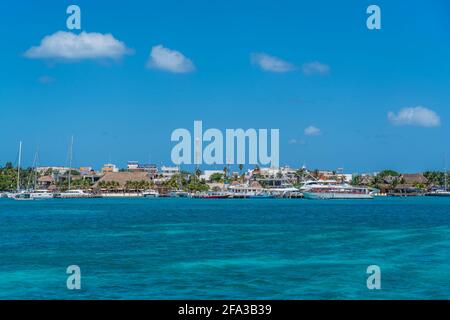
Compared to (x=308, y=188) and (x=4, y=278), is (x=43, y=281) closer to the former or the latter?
(x=4, y=278)

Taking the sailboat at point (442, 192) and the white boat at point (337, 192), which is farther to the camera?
the sailboat at point (442, 192)

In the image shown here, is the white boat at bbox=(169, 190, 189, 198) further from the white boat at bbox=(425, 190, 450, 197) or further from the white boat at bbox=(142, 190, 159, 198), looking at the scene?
the white boat at bbox=(425, 190, 450, 197)

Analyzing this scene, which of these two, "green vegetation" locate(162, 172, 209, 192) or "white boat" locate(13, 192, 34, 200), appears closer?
"white boat" locate(13, 192, 34, 200)

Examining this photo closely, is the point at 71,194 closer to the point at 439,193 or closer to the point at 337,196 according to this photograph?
the point at 337,196

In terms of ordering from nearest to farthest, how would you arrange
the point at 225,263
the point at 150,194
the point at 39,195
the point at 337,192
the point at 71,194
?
the point at 225,263 → the point at 39,195 → the point at 337,192 → the point at 71,194 → the point at 150,194

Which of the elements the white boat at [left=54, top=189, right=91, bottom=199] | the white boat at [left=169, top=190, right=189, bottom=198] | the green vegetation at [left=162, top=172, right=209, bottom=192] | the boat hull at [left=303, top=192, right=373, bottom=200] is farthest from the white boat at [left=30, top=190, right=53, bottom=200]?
the boat hull at [left=303, top=192, right=373, bottom=200]

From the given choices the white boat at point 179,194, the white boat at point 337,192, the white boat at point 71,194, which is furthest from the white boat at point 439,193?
the white boat at point 71,194

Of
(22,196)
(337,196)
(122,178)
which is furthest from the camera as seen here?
(122,178)

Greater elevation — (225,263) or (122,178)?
(122,178)

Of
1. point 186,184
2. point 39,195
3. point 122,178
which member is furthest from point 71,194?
point 186,184

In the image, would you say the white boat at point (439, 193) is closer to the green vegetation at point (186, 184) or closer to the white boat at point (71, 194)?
the green vegetation at point (186, 184)

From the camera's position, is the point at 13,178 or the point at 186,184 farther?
the point at 186,184

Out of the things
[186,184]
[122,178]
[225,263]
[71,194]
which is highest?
[122,178]
